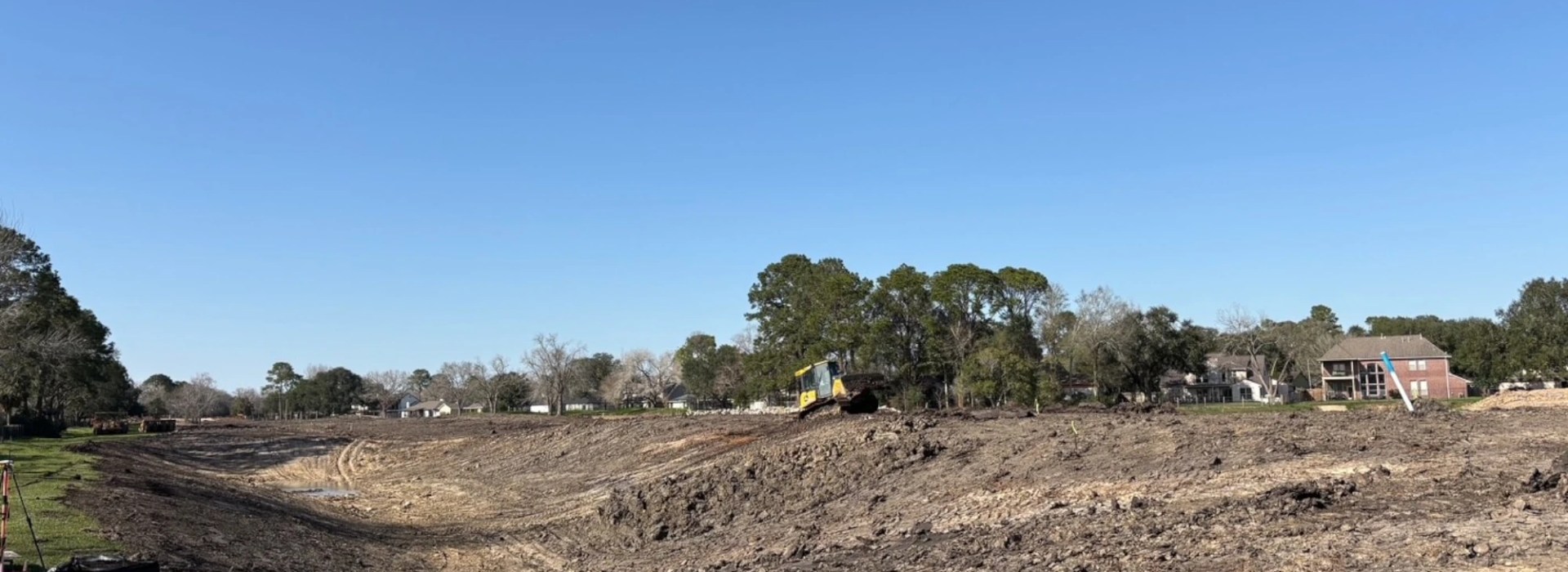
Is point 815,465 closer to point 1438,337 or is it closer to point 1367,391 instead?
point 1367,391

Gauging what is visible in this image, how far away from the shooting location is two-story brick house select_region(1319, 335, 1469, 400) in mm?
87562

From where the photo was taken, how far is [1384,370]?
3538 inches

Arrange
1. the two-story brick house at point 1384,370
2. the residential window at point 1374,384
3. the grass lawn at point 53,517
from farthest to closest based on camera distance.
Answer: the residential window at point 1374,384 → the two-story brick house at point 1384,370 → the grass lawn at point 53,517

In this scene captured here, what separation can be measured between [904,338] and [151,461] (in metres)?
43.5

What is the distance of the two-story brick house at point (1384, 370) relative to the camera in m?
87.6

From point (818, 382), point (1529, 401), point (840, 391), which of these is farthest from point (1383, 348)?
point (840, 391)

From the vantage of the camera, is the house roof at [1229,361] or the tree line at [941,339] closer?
the tree line at [941,339]

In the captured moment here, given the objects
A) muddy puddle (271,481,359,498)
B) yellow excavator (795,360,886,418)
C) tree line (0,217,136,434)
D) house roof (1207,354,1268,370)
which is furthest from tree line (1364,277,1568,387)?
tree line (0,217,136,434)

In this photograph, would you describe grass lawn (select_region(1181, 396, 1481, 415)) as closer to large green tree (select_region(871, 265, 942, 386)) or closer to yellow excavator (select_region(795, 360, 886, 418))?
yellow excavator (select_region(795, 360, 886, 418))

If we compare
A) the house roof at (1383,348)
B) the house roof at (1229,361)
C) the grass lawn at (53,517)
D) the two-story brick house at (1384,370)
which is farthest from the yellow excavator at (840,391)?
the house roof at (1229,361)

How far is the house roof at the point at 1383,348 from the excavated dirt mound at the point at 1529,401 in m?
63.5

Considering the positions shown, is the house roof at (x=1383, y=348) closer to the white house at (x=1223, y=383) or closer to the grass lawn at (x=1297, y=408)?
the white house at (x=1223, y=383)

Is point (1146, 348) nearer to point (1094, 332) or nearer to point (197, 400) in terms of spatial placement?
point (1094, 332)

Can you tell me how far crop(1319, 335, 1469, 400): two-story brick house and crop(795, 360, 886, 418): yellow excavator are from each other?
6449 centimetres
